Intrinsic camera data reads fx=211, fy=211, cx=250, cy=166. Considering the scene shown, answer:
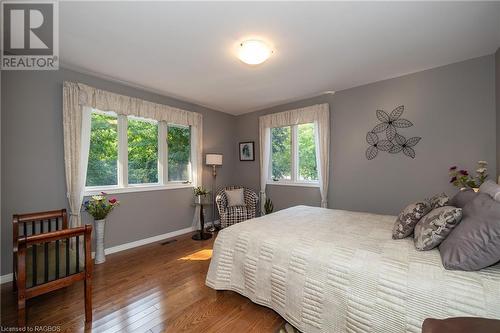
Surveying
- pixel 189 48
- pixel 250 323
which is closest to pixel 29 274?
pixel 250 323

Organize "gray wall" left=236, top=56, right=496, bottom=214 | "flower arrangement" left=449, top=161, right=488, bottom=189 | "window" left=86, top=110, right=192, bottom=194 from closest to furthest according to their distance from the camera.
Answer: "flower arrangement" left=449, top=161, right=488, bottom=189 < "gray wall" left=236, top=56, right=496, bottom=214 < "window" left=86, top=110, right=192, bottom=194

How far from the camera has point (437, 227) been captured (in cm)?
138

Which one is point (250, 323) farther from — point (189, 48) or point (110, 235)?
point (189, 48)

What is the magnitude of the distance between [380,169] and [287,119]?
183 cm

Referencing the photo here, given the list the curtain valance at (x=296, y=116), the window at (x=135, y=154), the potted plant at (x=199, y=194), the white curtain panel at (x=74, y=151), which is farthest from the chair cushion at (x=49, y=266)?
the curtain valance at (x=296, y=116)

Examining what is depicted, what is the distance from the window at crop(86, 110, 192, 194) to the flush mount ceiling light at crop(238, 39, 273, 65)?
7.22 feet

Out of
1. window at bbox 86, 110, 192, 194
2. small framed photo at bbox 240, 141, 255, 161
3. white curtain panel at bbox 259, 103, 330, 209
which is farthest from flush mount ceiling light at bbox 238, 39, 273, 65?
small framed photo at bbox 240, 141, 255, 161

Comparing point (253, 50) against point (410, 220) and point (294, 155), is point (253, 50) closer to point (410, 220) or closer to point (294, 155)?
point (410, 220)

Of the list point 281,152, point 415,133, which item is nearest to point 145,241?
point 281,152

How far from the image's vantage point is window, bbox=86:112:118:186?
9.82 feet

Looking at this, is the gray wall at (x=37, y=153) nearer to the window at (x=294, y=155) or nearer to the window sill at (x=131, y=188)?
the window sill at (x=131, y=188)

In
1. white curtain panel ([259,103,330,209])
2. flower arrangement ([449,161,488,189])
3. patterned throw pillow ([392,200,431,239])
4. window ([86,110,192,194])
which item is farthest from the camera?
white curtain panel ([259,103,330,209])

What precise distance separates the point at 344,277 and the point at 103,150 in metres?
Result: 3.39

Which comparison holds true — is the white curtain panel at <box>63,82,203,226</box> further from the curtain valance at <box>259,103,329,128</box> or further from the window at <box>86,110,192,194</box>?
the curtain valance at <box>259,103,329,128</box>
